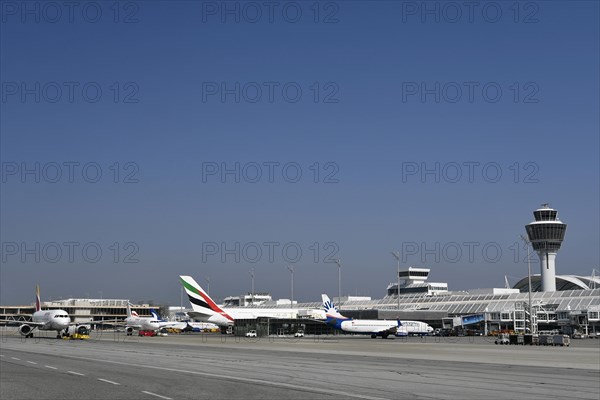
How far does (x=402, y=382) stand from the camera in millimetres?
32812

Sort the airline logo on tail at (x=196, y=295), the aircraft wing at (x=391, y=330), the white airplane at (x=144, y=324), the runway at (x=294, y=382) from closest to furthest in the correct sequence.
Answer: the runway at (x=294, y=382), the aircraft wing at (x=391, y=330), the white airplane at (x=144, y=324), the airline logo on tail at (x=196, y=295)

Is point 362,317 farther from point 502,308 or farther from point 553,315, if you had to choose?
point 553,315

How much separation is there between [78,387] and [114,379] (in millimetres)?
4236

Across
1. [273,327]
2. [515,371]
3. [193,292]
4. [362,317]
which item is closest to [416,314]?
[362,317]

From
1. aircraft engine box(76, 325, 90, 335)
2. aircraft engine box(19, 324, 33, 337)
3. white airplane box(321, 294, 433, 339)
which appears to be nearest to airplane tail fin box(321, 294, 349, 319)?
white airplane box(321, 294, 433, 339)

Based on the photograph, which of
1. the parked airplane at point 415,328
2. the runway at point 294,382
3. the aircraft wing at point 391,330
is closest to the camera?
the runway at point 294,382

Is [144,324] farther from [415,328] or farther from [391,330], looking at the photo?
[415,328]

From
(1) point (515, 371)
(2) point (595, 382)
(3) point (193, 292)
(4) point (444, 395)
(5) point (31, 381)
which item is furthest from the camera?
(3) point (193, 292)

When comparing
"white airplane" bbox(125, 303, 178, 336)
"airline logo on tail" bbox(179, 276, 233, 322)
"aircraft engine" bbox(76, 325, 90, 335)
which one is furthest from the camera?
"airline logo on tail" bbox(179, 276, 233, 322)

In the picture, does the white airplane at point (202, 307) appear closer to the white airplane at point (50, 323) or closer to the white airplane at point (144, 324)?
the white airplane at point (144, 324)

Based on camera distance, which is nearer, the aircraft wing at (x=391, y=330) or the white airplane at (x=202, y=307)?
the aircraft wing at (x=391, y=330)

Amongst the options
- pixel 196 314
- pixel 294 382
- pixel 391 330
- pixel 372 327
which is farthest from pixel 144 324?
pixel 294 382

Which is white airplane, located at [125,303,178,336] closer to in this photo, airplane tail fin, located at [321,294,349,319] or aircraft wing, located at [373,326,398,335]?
airplane tail fin, located at [321,294,349,319]

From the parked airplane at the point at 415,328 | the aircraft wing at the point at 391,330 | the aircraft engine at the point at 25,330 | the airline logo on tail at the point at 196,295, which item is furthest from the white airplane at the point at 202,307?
the parked airplane at the point at 415,328
